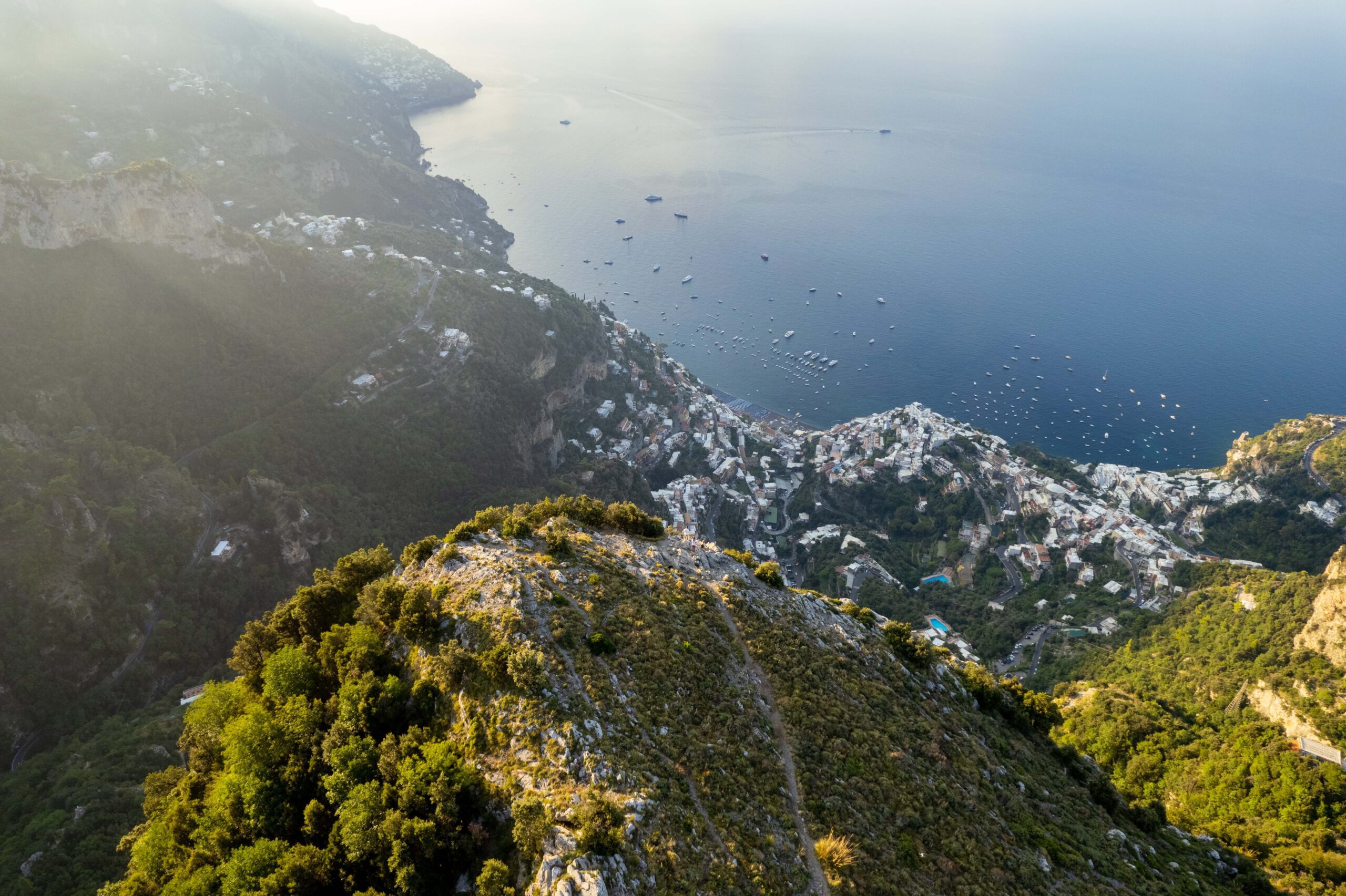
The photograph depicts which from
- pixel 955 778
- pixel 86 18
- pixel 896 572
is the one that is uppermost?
pixel 86 18

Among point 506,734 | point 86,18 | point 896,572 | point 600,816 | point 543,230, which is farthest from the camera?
point 543,230

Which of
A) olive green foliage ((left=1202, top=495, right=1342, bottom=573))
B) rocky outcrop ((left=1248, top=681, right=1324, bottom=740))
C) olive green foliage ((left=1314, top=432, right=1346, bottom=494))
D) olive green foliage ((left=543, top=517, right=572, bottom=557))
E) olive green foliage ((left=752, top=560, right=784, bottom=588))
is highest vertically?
olive green foliage ((left=543, top=517, right=572, bottom=557))

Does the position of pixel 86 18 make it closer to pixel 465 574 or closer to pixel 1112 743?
pixel 465 574

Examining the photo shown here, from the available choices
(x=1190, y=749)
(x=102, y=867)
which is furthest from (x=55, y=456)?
(x=1190, y=749)

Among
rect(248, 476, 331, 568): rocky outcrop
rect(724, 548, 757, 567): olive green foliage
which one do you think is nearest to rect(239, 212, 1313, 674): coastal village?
rect(248, 476, 331, 568): rocky outcrop

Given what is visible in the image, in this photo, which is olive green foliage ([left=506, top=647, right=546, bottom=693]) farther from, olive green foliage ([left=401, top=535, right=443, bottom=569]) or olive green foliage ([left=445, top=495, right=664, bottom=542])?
olive green foliage ([left=445, top=495, right=664, bottom=542])
